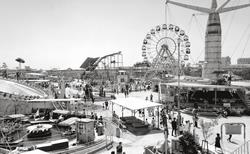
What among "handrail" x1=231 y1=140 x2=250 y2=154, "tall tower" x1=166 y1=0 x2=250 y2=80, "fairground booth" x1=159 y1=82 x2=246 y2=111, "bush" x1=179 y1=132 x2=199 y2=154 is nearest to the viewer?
"bush" x1=179 y1=132 x2=199 y2=154

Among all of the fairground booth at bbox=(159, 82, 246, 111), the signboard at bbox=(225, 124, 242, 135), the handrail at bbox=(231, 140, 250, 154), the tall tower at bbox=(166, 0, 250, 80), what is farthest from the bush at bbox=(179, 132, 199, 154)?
the tall tower at bbox=(166, 0, 250, 80)

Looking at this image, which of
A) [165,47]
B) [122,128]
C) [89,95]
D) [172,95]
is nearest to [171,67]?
[165,47]

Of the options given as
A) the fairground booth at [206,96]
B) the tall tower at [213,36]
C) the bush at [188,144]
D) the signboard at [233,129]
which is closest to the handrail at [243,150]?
the signboard at [233,129]

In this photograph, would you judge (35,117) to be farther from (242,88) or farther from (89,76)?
(89,76)

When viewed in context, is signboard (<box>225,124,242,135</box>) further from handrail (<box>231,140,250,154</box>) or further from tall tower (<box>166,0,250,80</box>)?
tall tower (<box>166,0,250,80</box>)

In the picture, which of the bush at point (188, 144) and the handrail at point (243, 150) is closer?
the bush at point (188, 144)

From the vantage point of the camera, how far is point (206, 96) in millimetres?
31344

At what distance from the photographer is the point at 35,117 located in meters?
20.9

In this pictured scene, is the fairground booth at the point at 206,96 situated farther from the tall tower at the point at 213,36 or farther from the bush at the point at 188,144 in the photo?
the tall tower at the point at 213,36

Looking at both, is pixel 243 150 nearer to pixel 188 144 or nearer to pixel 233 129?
pixel 233 129

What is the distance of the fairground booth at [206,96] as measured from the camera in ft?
84.6

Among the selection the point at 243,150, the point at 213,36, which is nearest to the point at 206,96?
the point at 243,150

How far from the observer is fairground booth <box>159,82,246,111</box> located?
25797 mm

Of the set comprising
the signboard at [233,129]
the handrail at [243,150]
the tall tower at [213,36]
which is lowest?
the handrail at [243,150]
